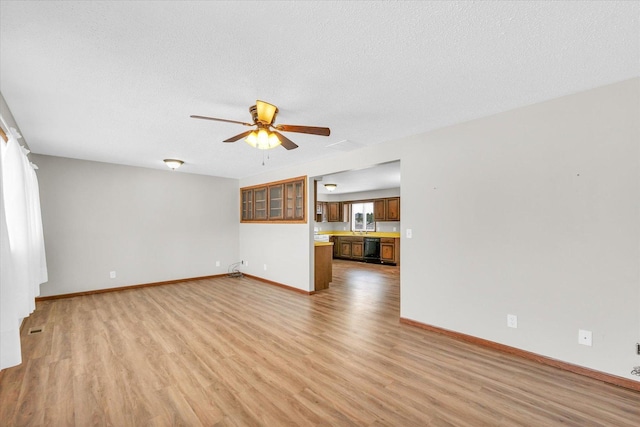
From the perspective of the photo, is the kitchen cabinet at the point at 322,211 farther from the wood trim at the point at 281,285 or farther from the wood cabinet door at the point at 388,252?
the wood trim at the point at 281,285

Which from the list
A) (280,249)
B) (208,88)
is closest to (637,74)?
(208,88)

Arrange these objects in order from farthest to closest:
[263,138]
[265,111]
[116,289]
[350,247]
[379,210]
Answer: [350,247] → [379,210] → [116,289] → [263,138] → [265,111]

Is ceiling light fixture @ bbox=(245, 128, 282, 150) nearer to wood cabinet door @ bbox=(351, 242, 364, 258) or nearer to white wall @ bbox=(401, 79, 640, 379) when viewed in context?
white wall @ bbox=(401, 79, 640, 379)

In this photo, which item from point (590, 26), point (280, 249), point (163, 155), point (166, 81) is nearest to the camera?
point (590, 26)

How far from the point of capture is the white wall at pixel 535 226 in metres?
2.22

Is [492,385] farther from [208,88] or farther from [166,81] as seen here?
[166,81]

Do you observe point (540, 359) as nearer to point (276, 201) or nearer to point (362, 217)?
point (276, 201)

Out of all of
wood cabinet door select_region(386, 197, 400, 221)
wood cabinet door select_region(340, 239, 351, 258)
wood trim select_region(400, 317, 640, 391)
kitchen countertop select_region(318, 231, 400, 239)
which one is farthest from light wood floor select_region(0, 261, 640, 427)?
wood cabinet door select_region(340, 239, 351, 258)

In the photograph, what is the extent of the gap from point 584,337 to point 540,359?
0.42 meters

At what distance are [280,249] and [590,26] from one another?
5133mm

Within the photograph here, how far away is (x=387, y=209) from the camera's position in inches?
351

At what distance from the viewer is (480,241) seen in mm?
2977

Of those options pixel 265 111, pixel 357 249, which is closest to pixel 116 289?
pixel 265 111

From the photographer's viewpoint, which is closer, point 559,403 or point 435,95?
point 559,403
